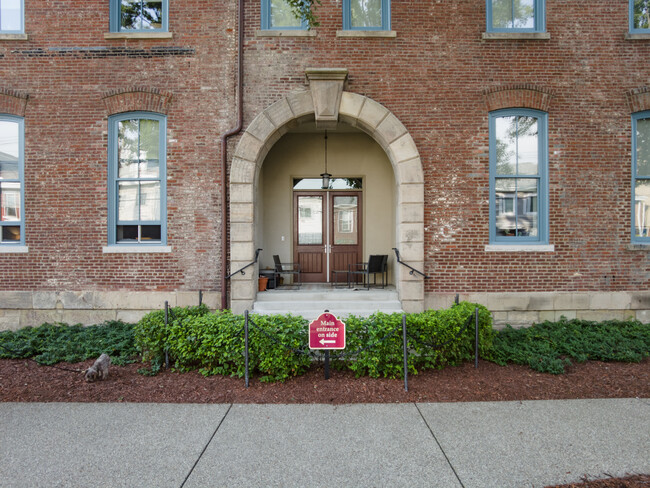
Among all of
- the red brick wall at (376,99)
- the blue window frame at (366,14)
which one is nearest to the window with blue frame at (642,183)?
the red brick wall at (376,99)

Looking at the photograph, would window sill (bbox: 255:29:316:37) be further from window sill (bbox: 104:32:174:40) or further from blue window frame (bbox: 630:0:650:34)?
blue window frame (bbox: 630:0:650:34)

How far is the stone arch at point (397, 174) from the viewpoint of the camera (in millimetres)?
7531

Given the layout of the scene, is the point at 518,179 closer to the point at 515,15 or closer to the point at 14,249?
the point at 515,15

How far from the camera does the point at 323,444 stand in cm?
376

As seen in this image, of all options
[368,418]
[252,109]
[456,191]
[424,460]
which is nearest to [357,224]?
[456,191]

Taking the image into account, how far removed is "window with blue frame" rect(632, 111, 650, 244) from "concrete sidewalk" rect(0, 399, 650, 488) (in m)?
4.60

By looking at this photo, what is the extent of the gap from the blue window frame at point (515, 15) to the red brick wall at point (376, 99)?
347 millimetres

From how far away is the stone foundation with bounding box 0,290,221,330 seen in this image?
766 cm

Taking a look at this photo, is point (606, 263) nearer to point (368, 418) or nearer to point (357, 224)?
point (357, 224)

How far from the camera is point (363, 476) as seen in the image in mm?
3232

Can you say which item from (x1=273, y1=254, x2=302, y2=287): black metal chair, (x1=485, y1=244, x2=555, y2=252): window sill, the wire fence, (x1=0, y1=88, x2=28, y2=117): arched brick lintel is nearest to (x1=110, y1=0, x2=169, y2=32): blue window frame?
(x1=0, y1=88, x2=28, y2=117): arched brick lintel

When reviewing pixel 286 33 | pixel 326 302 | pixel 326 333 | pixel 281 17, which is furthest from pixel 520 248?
pixel 281 17

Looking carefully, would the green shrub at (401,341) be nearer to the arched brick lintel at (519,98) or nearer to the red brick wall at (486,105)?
the red brick wall at (486,105)

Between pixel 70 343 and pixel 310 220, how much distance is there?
611 centimetres
